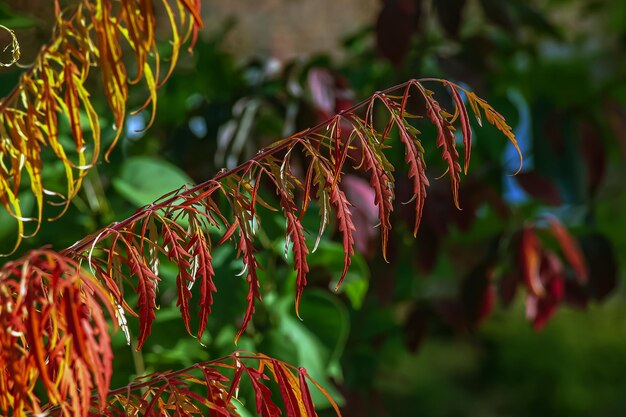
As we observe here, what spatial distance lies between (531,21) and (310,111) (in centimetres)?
47

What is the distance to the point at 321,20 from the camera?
3113 mm

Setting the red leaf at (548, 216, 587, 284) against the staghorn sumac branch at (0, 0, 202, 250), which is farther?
the red leaf at (548, 216, 587, 284)

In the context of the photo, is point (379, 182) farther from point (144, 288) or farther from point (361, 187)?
point (361, 187)

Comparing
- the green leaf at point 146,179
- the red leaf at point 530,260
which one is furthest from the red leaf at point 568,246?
the green leaf at point 146,179

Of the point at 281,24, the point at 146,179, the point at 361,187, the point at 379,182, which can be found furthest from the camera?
→ the point at 281,24

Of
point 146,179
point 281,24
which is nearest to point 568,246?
point 146,179

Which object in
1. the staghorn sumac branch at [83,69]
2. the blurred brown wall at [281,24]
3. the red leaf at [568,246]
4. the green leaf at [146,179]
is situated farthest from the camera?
the blurred brown wall at [281,24]

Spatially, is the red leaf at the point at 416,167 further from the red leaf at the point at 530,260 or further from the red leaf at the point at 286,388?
the red leaf at the point at 530,260

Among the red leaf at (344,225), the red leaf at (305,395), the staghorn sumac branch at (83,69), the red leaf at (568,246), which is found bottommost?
the red leaf at (568,246)

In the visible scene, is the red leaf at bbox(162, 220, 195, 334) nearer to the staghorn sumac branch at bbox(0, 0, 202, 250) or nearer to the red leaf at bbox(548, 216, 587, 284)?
the staghorn sumac branch at bbox(0, 0, 202, 250)

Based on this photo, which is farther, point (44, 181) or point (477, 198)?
point (477, 198)

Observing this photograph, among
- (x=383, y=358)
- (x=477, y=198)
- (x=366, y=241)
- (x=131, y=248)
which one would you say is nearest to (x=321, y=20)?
(x=383, y=358)

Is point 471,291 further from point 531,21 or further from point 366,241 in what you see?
point 531,21

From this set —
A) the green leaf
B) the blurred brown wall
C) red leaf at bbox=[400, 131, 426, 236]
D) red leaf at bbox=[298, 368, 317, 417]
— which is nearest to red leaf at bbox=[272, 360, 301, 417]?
red leaf at bbox=[298, 368, 317, 417]
